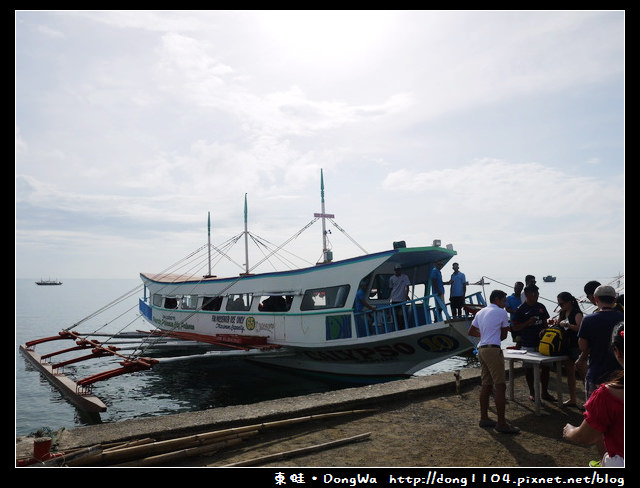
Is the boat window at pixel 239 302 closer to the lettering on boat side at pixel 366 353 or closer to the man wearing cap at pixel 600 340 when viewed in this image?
the lettering on boat side at pixel 366 353

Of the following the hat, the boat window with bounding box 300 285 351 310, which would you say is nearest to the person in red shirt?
the hat

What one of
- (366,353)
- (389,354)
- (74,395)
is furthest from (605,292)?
(74,395)

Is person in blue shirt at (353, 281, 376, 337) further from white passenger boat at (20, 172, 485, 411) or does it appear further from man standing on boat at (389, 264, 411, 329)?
man standing on boat at (389, 264, 411, 329)

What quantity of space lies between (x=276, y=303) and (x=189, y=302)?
20.2ft

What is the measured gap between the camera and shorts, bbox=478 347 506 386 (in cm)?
629

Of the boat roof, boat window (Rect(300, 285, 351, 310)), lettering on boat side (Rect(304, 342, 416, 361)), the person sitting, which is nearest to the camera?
the person sitting

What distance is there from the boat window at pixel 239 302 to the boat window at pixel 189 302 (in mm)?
2730

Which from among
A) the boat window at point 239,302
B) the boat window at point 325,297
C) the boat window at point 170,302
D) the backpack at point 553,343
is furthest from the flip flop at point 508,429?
the boat window at point 170,302

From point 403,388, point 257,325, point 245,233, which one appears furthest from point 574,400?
point 245,233

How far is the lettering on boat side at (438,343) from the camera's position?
13.3m

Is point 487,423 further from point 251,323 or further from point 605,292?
point 251,323

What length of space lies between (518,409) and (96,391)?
1622cm

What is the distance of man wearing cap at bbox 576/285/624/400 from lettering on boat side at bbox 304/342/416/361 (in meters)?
8.77

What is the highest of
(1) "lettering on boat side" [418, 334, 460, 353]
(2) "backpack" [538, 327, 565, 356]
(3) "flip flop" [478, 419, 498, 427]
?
(2) "backpack" [538, 327, 565, 356]
